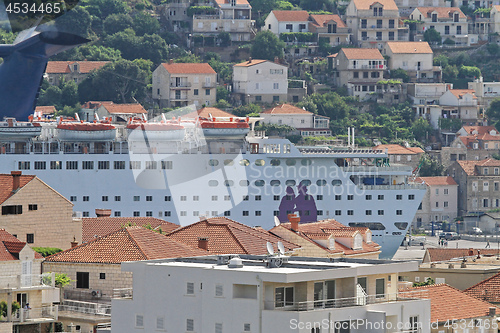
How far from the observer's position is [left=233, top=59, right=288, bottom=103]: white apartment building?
106 meters

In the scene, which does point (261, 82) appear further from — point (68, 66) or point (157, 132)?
point (157, 132)

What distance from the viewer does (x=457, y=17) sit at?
123438 millimetres

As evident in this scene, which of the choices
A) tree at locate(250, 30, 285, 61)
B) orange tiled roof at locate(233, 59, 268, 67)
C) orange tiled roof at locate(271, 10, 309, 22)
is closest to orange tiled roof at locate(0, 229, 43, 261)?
orange tiled roof at locate(233, 59, 268, 67)

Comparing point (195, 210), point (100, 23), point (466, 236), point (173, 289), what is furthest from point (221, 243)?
point (100, 23)

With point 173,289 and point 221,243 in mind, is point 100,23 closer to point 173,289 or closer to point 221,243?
point 221,243

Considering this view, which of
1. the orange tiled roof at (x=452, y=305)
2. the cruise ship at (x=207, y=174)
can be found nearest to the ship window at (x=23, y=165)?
the cruise ship at (x=207, y=174)

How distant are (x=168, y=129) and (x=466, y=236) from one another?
2481cm

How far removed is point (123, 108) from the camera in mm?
93312

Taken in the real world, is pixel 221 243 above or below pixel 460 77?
below

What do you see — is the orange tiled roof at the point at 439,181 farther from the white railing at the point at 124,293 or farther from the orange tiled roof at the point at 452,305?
the white railing at the point at 124,293

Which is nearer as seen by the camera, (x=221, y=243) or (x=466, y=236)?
(x=221, y=243)

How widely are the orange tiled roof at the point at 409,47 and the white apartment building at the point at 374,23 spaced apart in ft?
7.74

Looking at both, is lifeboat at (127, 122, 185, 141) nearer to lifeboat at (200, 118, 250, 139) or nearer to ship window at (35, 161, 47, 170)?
lifeboat at (200, 118, 250, 139)

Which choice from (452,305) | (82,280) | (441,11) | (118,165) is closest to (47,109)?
(118,165)
